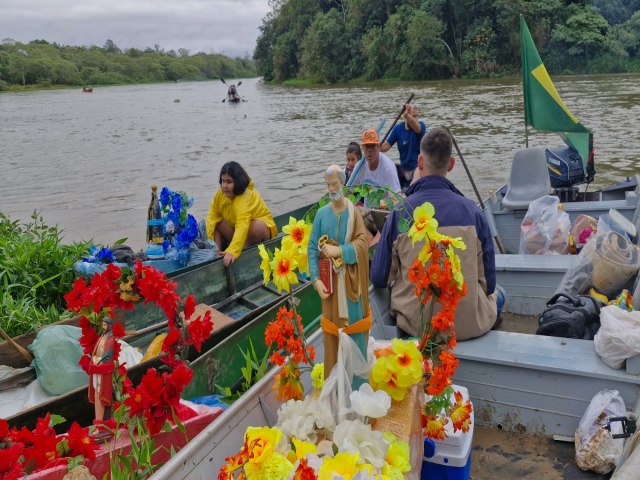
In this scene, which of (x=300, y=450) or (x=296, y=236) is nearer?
(x=300, y=450)

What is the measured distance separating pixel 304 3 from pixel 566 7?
2512cm

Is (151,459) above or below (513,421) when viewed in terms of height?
above

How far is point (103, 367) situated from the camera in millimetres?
2486

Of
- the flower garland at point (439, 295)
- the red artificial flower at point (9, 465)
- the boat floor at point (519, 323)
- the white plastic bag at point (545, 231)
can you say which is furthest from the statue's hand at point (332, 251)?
the white plastic bag at point (545, 231)

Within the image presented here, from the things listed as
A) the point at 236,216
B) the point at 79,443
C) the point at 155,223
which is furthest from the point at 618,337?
the point at 155,223

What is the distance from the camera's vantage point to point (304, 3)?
174 feet

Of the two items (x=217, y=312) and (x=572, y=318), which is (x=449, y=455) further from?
(x=217, y=312)

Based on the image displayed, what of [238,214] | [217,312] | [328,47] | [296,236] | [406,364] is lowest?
[217,312]

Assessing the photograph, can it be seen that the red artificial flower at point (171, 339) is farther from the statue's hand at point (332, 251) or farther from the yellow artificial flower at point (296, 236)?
the statue's hand at point (332, 251)

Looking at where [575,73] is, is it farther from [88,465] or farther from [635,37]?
[88,465]

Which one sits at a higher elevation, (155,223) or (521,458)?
(155,223)

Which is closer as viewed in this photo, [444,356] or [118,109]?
[444,356]

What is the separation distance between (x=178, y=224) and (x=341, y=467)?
12.8 feet

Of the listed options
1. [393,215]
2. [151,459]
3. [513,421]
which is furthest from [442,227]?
[151,459]
